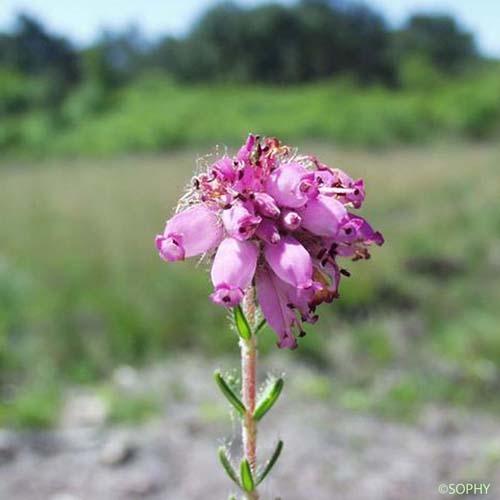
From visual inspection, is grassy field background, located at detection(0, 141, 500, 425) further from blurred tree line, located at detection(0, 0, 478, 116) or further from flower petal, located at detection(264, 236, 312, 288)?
blurred tree line, located at detection(0, 0, 478, 116)

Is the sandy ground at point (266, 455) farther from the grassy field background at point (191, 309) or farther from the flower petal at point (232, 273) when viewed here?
the flower petal at point (232, 273)

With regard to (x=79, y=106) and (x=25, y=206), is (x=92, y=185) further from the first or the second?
(x=79, y=106)

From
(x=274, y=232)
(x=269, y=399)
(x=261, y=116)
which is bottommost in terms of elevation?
(x=269, y=399)

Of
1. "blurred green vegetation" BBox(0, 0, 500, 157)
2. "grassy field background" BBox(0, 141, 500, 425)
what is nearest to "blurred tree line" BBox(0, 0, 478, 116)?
"blurred green vegetation" BBox(0, 0, 500, 157)

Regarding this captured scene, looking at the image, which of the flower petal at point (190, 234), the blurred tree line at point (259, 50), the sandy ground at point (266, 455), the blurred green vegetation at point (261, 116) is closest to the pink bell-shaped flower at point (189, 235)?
the flower petal at point (190, 234)

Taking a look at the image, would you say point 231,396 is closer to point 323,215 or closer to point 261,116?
point 323,215

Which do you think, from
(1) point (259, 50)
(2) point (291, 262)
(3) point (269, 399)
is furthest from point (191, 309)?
(1) point (259, 50)

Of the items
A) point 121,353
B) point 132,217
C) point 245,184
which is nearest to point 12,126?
point 132,217
